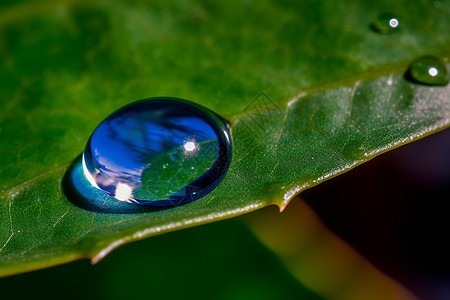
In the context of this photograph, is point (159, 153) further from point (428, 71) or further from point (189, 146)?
point (428, 71)

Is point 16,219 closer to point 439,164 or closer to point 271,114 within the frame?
point 271,114

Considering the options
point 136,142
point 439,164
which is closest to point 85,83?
point 136,142

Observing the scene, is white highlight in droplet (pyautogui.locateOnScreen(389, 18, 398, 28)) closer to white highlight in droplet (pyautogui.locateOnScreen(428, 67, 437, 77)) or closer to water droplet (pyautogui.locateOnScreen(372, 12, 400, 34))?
water droplet (pyautogui.locateOnScreen(372, 12, 400, 34))

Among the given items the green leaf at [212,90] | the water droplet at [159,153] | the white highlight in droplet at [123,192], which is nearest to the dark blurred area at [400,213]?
the green leaf at [212,90]

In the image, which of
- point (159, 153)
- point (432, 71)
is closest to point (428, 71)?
point (432, 71)

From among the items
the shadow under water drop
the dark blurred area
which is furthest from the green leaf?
the dark blurred area
